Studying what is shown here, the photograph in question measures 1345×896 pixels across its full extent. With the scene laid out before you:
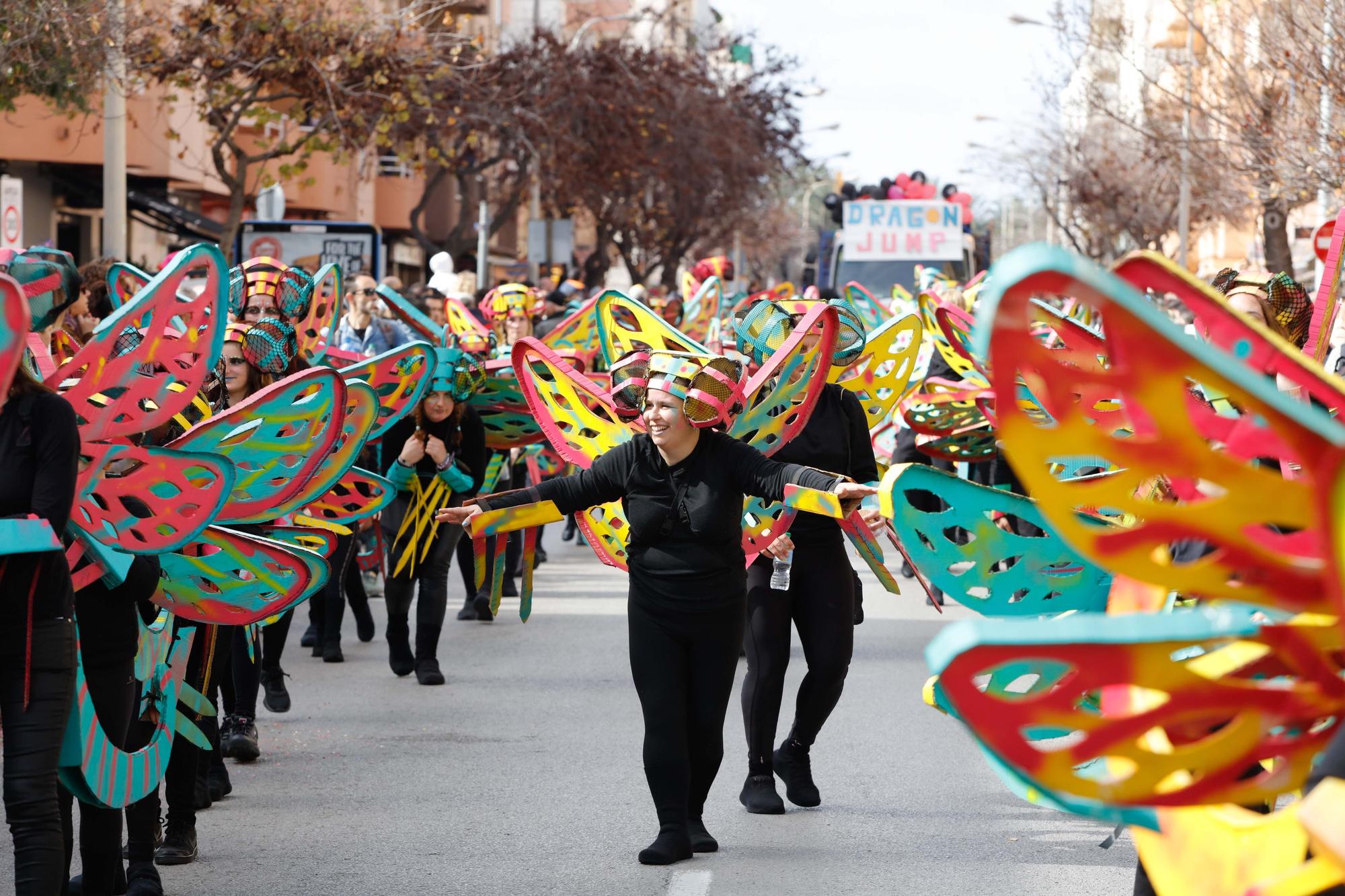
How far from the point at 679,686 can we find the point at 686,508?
572 mm

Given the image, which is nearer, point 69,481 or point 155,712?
point 69,481

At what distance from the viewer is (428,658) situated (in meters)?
9.79

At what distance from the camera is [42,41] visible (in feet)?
48.8

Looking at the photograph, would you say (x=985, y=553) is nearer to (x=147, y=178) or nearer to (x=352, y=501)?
(x=352, y=501)

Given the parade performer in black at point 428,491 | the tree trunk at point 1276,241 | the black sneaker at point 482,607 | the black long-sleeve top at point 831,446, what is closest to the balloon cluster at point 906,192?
the tree trunk at point 1276,241

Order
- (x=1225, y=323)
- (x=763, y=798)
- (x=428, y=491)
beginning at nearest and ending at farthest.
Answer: (x=1225, y=323) → (x=763, y=798) → (x=428, y=491)

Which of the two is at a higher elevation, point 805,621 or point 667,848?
point 805,621

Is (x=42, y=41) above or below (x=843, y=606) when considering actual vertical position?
above

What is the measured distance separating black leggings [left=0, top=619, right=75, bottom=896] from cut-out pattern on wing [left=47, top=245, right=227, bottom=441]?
0.70 metres

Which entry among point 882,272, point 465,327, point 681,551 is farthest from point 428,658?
point 882,272

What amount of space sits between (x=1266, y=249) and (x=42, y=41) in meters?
15.1

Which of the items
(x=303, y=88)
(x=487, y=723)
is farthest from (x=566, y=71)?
(x=487, y=723)

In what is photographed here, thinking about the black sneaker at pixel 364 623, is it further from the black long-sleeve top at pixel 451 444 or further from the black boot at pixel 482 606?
the black long-sleeve top at pixel 451 444

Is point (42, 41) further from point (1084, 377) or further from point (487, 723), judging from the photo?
point (1084, 377)
